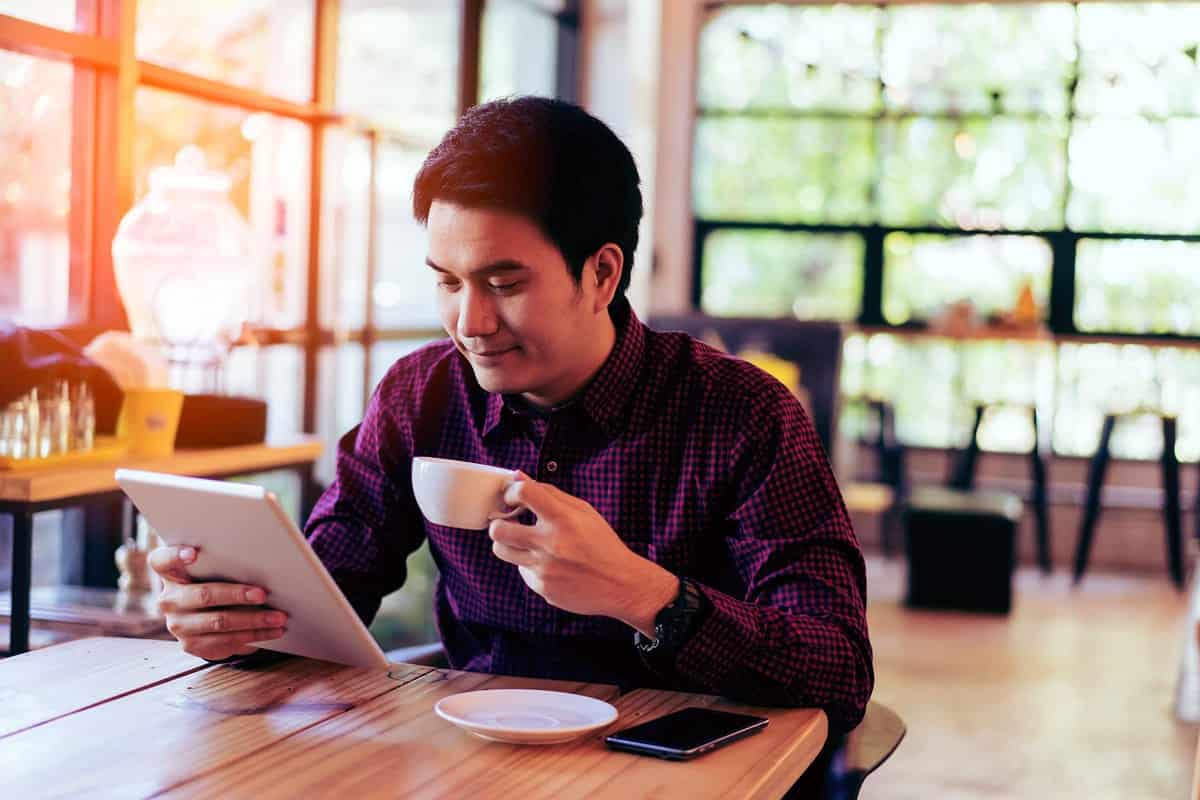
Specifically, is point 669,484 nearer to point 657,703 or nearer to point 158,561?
point 657,703

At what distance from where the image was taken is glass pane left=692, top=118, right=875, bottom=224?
727 cm

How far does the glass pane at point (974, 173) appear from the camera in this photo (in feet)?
23.2

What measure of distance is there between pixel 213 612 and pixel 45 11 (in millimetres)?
2017

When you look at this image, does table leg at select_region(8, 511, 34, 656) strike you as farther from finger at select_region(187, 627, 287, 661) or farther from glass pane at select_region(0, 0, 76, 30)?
glass pane at select_region(0, 0, 76, 30)

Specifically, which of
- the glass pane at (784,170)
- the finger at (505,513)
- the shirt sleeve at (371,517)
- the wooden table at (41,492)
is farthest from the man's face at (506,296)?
the glass pane at (784,170)

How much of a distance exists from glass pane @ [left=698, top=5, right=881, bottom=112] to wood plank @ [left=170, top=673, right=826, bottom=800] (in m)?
6.29

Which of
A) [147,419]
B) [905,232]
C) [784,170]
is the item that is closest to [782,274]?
[784,170]

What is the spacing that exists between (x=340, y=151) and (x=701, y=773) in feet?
10.7

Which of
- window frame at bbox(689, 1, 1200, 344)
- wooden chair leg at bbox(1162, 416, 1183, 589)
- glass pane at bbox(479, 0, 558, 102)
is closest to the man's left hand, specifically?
glass pane at bbox(479, 0, 558, 102)

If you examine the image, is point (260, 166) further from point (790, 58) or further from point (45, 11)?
point (790, 58)

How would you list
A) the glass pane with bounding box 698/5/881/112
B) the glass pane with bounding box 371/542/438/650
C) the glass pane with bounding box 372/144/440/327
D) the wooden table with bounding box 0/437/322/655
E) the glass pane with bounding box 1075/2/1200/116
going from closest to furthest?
the wooden table with bounding box 0/437/322/655 < the glass pane with bounding box 371/542/438/650 < the glass pane with bounding box 372/144/440/327 < the glass pane with bounding box 1075/2/1200/116 < the glass pane with bounding box 698/5/881/112

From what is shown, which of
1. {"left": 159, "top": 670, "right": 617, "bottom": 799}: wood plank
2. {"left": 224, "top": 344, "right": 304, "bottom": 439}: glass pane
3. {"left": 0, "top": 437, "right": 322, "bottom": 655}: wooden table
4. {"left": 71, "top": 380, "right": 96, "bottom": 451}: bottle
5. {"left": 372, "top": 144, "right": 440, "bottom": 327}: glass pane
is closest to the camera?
{"left": 159, "top": 670, "right": 617, "bottom": 799}: wood plank

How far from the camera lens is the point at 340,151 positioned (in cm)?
416

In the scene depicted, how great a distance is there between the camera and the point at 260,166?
405 centimetres
